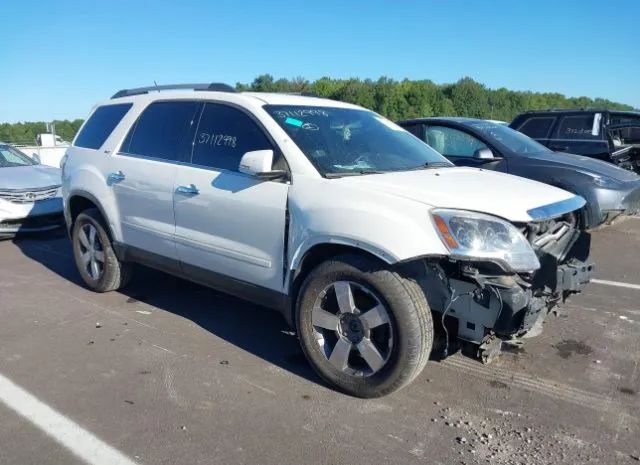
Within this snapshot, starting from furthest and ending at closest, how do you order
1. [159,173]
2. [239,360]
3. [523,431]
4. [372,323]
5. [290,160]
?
[159,173]
[239,360]
[290,160]
[372,323]
[523,431]

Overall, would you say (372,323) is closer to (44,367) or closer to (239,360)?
(239,360)

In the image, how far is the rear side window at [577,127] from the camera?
32.3 ft

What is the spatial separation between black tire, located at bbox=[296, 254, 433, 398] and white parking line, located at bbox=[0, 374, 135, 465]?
133 centimetres

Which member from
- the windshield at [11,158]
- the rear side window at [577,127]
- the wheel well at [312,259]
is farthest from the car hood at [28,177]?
the rear side window at [577,127]

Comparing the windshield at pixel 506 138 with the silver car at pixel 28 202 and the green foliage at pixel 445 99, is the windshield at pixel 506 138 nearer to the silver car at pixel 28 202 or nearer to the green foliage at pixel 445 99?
the silver car at pixel 28 202

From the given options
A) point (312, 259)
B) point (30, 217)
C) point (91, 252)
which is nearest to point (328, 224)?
point (312, 259)

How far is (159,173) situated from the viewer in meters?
4.48

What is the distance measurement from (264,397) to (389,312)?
94 cm

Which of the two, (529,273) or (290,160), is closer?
(529,273)

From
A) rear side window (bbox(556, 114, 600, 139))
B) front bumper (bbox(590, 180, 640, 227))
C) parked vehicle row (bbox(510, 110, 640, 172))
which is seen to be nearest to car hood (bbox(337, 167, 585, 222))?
front bumper (bbox(590, 180, 640, 227))

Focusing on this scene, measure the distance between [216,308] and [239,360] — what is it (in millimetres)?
1161

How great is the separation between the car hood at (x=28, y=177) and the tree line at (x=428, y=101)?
111ft

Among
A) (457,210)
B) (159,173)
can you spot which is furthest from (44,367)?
(457,210)

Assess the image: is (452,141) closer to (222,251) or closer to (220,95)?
(220,95)
